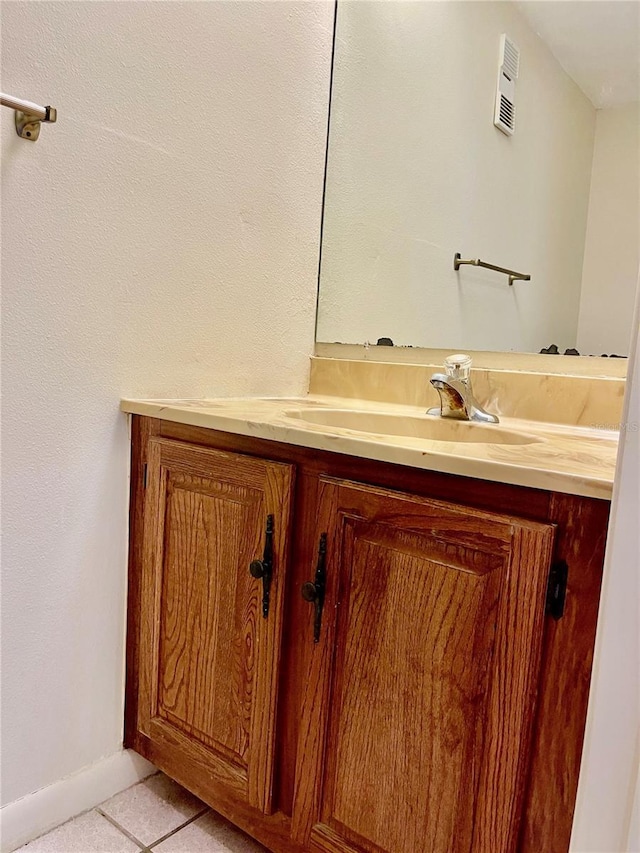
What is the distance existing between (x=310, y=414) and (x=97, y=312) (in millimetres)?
445

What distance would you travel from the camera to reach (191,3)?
3.80 ft

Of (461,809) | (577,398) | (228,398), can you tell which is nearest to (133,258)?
(228,398)

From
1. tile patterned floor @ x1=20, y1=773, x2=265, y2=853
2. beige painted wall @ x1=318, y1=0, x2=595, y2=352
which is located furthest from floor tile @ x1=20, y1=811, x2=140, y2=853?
beige painted wall @ x1=318, y1=0, x2=595, y2=352

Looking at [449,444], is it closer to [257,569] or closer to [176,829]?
[257,569]

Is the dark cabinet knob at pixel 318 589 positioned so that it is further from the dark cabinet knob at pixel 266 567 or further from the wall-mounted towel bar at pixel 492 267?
the wall-mounted towel bar at pixel 492 267

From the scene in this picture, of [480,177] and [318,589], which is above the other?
[480,177]

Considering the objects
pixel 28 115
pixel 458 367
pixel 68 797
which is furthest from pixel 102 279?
pixel 68 797

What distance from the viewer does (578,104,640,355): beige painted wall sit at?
3.74 feet

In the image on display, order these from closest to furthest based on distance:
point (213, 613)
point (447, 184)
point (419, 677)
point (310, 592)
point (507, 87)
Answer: point (419, 677)
point (310, 592)
point (213, 613)
point (507, 87)
point (447, 184)

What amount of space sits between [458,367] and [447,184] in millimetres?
507

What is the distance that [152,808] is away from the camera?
1.16 m

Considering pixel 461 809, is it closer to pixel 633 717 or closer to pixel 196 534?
pixel 633 717

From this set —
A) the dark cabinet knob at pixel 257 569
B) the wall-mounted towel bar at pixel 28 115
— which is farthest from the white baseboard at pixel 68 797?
the wall-mounted towel bar at pixel 28 115

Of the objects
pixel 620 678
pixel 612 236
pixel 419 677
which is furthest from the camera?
pixel 612 236
